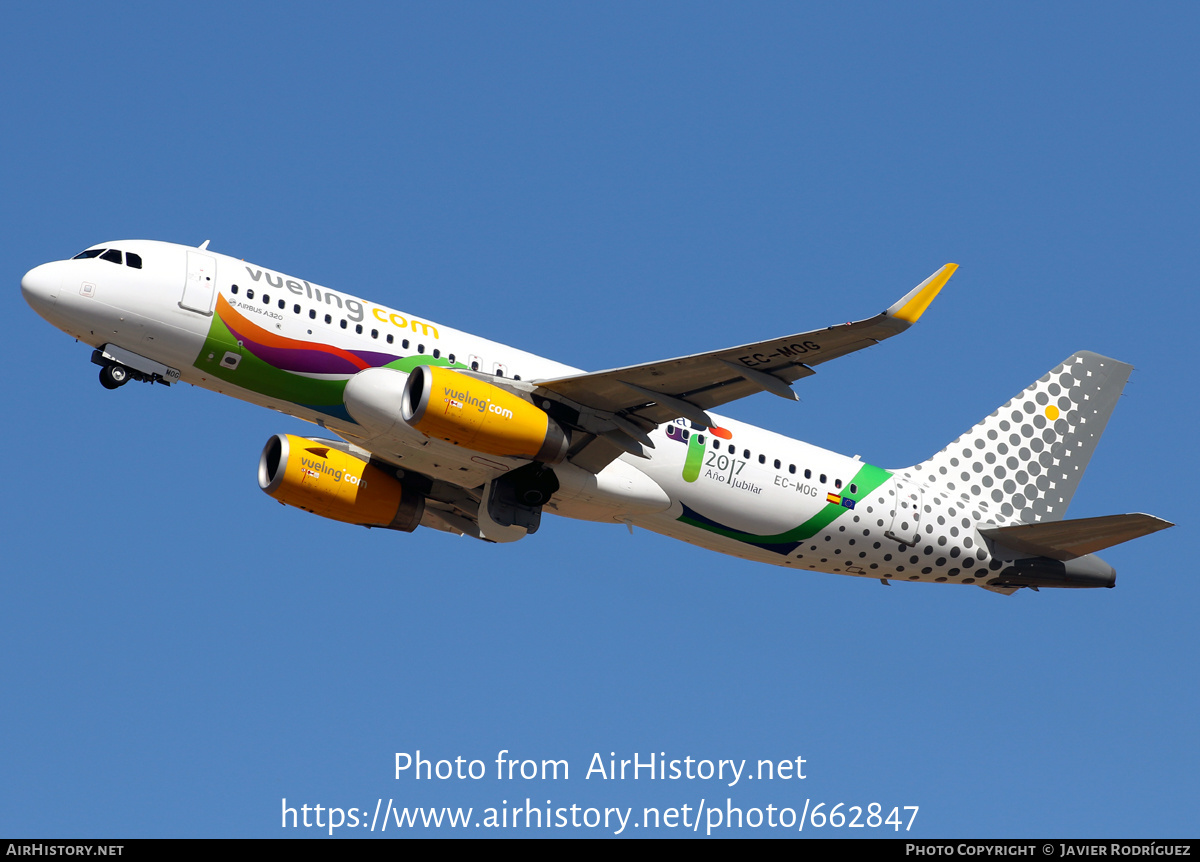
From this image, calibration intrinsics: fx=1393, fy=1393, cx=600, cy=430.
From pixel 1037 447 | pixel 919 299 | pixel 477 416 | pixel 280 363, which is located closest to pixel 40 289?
pixel 280 363

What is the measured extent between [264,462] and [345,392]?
5.56 meters

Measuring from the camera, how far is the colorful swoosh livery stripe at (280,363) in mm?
30516

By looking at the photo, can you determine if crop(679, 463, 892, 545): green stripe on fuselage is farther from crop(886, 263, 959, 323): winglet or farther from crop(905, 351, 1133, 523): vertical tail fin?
crop(886, 263, 959, 323): winglet

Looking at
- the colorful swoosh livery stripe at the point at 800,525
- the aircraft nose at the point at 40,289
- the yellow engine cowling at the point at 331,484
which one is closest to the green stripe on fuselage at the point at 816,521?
the colorful swoosh livery stripe at the point at 800,525

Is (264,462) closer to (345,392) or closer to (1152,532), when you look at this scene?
(345,392)

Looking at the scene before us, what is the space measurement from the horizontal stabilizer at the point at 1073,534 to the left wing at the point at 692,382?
32.0 feet

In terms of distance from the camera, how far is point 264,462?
115 ft

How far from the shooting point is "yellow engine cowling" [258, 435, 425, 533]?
3481 cm

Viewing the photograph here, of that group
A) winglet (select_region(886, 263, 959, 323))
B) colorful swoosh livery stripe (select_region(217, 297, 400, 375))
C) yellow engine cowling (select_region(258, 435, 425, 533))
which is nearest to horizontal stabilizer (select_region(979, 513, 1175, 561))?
winglet (select_region(886, 263, 959, 323))

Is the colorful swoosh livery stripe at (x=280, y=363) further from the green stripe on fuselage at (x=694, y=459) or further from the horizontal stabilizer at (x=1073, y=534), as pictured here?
the horizontal stabilizer at (x=1073, y=534)

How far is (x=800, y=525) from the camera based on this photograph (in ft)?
115

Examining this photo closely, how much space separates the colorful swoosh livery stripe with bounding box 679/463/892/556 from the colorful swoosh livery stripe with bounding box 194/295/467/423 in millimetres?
8504
